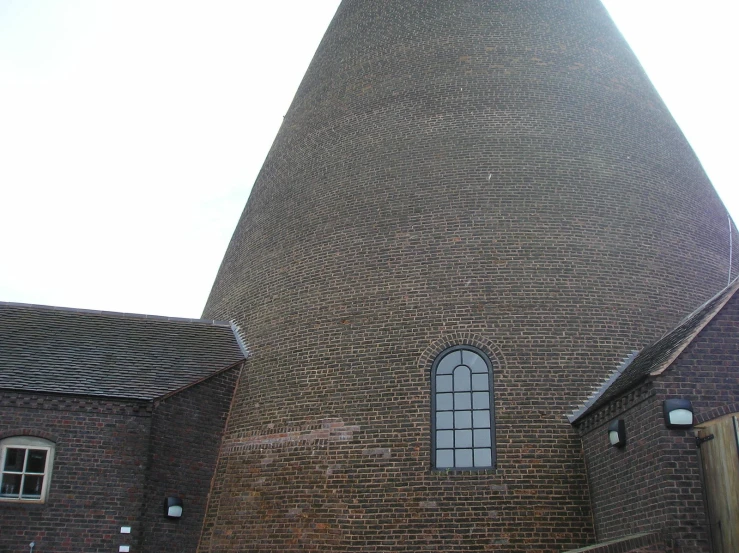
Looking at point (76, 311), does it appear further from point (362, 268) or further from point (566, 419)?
point (566, 419)

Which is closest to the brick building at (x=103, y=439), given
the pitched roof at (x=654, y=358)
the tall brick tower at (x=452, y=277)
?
the tall brick tower at (x=452, y=277)

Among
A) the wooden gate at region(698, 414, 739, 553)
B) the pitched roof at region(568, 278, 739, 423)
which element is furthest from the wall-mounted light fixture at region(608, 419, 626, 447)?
the wooden gate at region(698, 414, 739, 553)

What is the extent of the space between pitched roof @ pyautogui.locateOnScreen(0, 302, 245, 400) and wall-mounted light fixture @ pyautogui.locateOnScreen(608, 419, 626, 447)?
8192 millimetres

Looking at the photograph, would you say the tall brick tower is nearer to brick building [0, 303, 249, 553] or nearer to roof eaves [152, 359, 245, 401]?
roof eaves [152, 359, 245, 401]

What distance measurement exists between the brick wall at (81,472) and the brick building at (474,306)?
52 centimetres

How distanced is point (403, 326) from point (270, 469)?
3.71m

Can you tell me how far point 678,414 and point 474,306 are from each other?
485 cm

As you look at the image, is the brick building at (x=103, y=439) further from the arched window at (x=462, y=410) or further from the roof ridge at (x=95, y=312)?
the arched window at (x=462, y=410)

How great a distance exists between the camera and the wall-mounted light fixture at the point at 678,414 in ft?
38.4

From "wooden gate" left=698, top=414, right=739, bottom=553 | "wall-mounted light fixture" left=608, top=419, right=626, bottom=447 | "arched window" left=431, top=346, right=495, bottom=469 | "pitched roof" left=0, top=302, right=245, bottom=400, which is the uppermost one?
"pitched roof" left=0, top=302, right=245, bottom=400

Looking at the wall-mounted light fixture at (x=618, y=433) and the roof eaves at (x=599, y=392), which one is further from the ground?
the roof eaves at (x=599, y=392)

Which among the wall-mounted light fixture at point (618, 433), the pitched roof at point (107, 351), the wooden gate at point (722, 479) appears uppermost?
the pitched roof at point (107, 351)

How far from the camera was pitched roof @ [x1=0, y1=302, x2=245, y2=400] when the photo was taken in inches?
647

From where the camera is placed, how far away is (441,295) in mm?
15953
